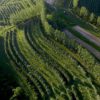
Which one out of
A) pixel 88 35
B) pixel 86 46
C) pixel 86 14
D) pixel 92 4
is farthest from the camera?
pixel 92 4

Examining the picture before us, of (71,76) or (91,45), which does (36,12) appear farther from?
(71,76)

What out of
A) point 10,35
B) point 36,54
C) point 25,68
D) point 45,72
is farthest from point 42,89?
point 10,35

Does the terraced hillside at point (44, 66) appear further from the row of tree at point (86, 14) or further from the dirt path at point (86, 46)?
the row of tree at point (86, 14)

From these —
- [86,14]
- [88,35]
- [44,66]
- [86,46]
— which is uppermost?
[86,14]

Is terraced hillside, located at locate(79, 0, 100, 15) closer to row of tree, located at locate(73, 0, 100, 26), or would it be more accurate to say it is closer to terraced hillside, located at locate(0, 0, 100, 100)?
row of tree, located at locate(73, 0, 100, 26)

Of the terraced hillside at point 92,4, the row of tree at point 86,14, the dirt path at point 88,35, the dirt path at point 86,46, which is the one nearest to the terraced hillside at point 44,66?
the dirt path at point 86,46

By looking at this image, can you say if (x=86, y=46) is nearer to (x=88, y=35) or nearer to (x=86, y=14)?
(x=88, y=35)

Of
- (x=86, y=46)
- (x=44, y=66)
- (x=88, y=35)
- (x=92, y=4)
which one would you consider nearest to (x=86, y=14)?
(x=92, y=4)

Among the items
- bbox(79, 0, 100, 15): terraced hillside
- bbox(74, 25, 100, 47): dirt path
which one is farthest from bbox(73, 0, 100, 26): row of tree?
bbox(74, 25, 100, 47): dirt path

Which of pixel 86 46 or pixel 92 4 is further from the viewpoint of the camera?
pixel 92 4
